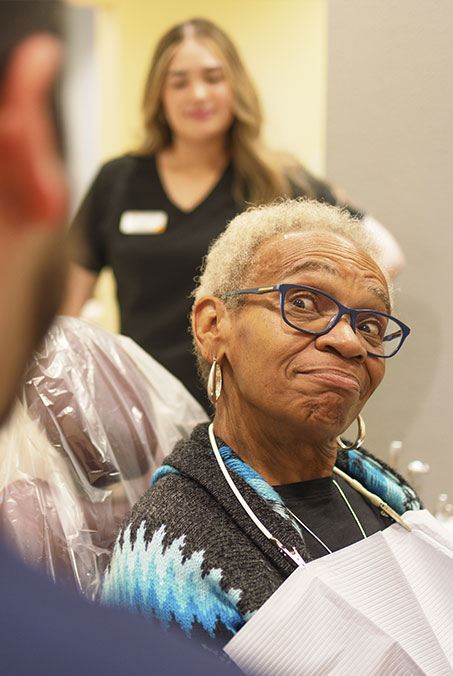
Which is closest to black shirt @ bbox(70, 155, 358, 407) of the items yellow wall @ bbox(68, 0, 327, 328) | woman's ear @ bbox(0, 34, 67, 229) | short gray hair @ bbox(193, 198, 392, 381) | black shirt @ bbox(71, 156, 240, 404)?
black shirt @ bbox(71, 156, 240, 404)

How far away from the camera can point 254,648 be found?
3.54 feet

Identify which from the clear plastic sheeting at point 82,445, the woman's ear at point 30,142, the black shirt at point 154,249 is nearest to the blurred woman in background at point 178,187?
the black shirt at point 154,249

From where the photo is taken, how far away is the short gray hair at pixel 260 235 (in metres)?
1.44

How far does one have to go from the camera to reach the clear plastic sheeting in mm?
1394

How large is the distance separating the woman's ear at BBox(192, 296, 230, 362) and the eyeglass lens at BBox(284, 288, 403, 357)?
104 millimetres

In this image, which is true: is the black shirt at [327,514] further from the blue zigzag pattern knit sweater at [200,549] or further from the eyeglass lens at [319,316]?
the eyeglass lens at [319,316]

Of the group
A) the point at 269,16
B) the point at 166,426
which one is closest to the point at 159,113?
the point at 166,426

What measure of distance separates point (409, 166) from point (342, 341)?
1046 mm

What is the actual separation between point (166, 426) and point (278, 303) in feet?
1.30

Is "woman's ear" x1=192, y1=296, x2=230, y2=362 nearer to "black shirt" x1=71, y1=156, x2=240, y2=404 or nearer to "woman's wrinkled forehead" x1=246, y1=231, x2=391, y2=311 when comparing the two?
"woman's wrinkled forehead" x1=246, y1=231, x2=391, y2=311

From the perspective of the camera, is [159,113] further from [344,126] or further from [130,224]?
[344,126]

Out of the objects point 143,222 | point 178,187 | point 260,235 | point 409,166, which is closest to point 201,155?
point 178,187

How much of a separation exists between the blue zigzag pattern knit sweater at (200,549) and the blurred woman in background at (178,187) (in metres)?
0.95

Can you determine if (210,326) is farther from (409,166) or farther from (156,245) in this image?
(409,166)
